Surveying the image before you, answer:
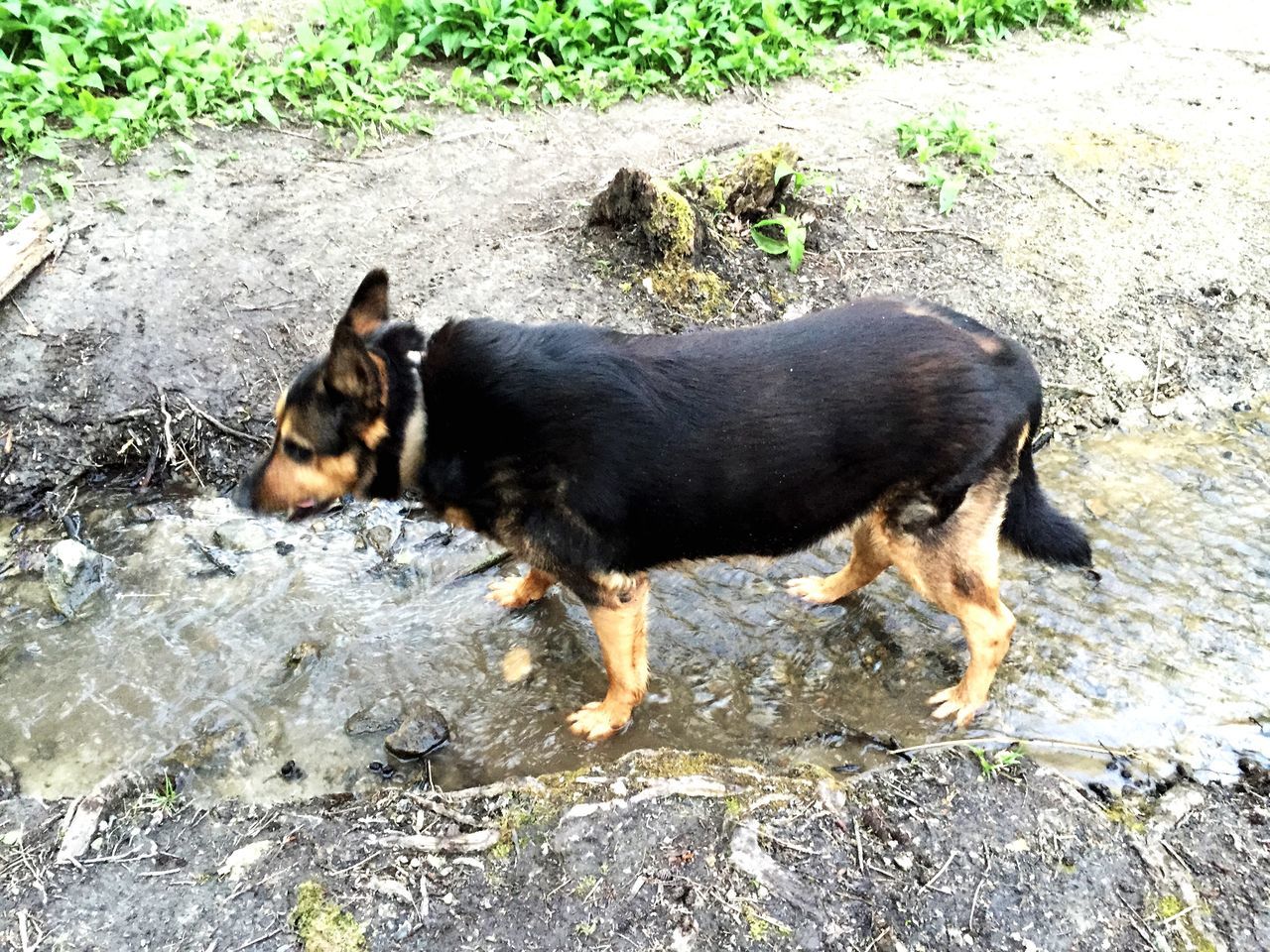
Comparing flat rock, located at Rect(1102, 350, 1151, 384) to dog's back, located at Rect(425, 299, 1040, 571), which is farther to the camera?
flat rock, located at Rect(1102, 350, 1151, 384)

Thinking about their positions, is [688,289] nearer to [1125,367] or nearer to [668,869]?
[1125,367]

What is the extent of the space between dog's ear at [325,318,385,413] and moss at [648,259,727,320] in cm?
293

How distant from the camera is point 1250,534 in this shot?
4.94 m

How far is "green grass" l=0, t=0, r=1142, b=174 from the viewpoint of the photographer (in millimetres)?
6582

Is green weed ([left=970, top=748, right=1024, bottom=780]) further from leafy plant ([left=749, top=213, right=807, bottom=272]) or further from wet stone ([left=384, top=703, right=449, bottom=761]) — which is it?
leafy plant ([left=749, top=213, right=807, bottom=272])

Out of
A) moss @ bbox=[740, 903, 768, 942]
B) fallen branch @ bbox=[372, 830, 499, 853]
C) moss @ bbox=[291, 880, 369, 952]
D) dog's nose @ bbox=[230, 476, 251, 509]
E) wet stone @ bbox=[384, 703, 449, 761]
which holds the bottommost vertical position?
wet stone @ bbox=[384, 703, 449, 761]

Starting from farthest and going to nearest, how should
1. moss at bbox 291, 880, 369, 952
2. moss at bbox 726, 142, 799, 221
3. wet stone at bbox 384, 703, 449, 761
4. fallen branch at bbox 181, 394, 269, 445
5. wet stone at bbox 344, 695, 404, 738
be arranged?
A: moss at bbox 726, 142, 799, 221, fallen branch at bbox 181, 394, 269, 445, wet stone at bbox 344, 695, 404, 738, wet stone at bbox 384, 703, 449, 761, moss at bbox 291, 880, 369, 952

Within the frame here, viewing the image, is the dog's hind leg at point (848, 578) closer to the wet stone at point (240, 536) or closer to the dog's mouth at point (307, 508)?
the dog's mouth at point (307, 508)

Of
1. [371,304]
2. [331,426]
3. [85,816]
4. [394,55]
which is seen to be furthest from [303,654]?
[394,55]

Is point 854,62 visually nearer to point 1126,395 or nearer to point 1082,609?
point 1126,395

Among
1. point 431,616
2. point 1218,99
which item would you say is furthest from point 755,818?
Result: point 1218,99

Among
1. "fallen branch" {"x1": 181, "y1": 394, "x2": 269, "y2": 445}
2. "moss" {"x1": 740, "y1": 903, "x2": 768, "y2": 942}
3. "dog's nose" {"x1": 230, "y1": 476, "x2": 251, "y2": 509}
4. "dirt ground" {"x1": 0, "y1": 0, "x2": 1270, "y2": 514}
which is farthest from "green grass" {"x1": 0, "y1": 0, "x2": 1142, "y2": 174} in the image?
"moss" {"x1": 740, "y1": 903, "x2": 768, "y2": 942}

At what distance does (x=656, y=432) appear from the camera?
10.9ft

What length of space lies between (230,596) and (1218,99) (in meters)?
9.77
